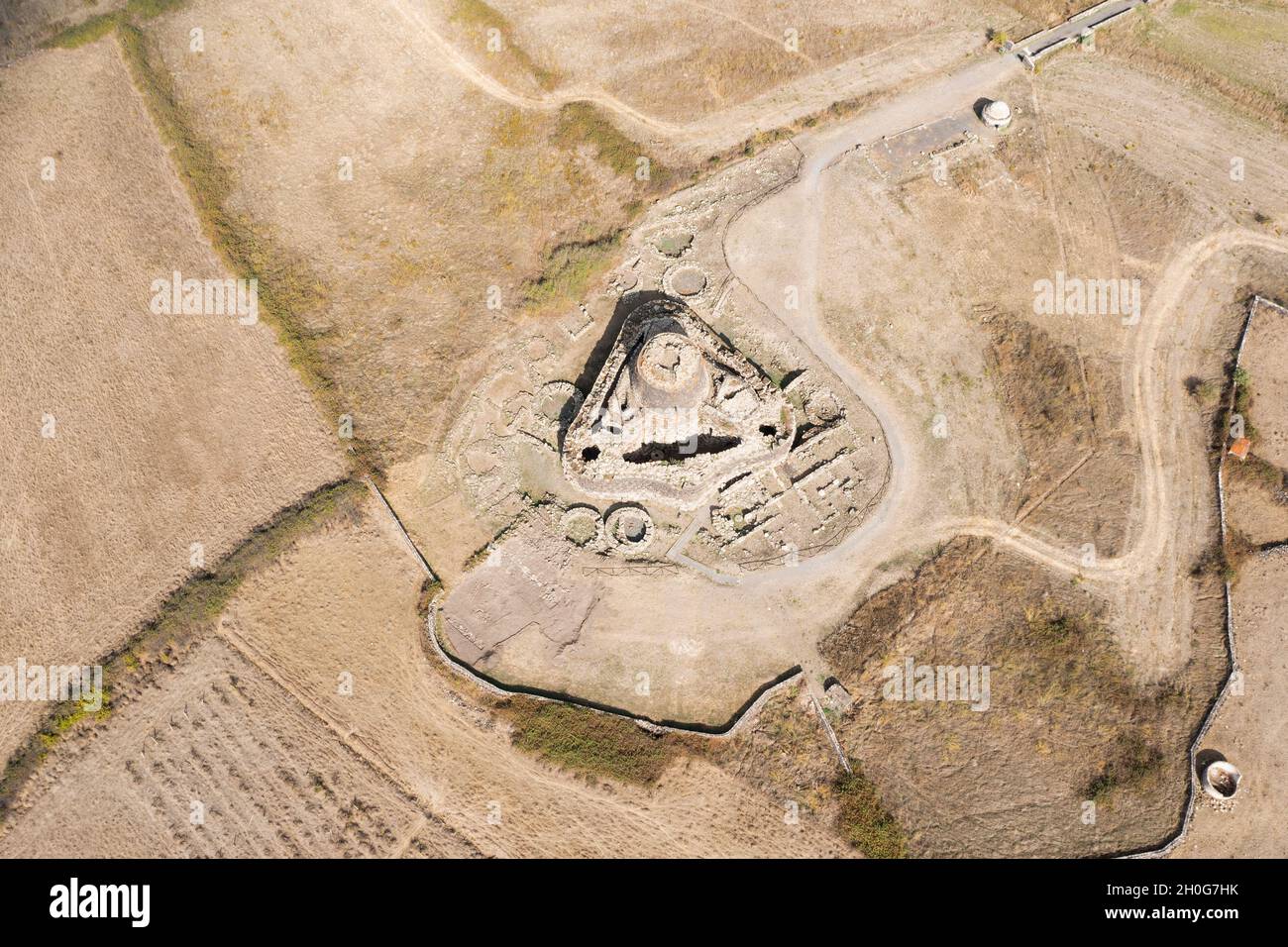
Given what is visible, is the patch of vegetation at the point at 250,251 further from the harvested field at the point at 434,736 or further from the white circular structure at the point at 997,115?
the white circular structure at the point at 997,115

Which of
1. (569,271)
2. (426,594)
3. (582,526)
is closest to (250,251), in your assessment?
(569,271)

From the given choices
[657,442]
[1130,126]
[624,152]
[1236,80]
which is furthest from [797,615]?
[1236,80]

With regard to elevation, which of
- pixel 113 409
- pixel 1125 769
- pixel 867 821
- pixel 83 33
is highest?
pixel 83 33

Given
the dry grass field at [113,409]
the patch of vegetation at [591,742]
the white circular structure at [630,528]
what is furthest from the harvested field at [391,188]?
the patch of vegetation at [591,742]

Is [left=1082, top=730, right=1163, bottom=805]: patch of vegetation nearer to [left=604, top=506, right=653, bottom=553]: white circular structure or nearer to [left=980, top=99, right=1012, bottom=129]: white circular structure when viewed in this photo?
[left=604, top=506, right=653, bottom=553]: white circular structure

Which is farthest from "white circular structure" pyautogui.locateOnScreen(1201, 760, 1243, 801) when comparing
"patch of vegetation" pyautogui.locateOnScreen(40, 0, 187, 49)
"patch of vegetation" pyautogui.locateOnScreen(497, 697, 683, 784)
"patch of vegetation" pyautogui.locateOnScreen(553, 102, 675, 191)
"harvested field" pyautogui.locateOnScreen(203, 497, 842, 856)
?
"patch of vegetation" pyautogui.locateOnScreen(40, 0, 187, 49)

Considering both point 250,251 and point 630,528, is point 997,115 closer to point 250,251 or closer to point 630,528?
point 630,528
